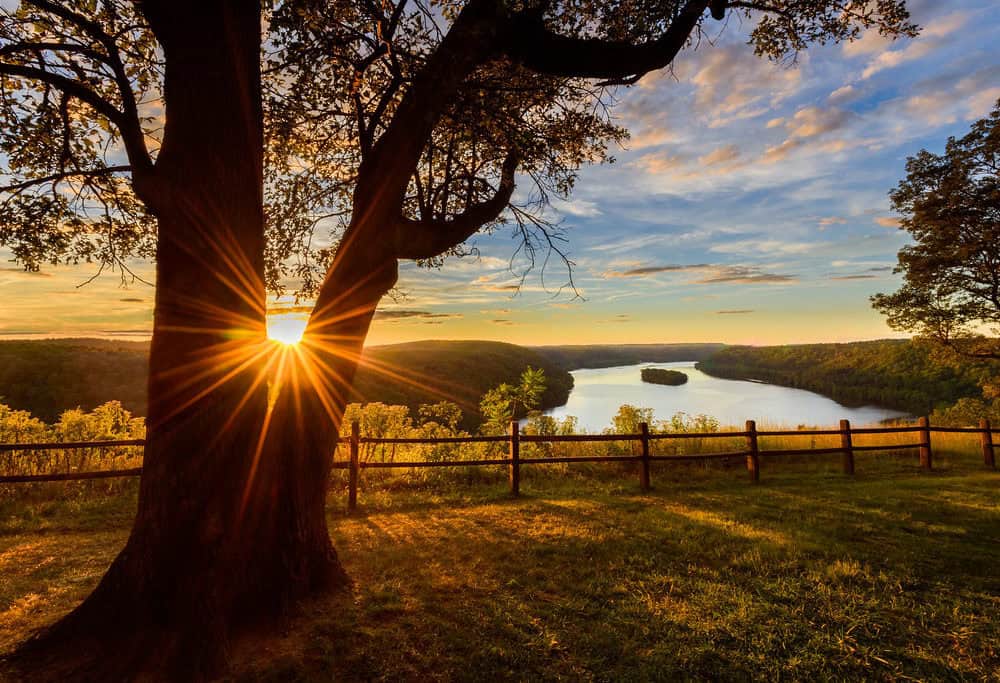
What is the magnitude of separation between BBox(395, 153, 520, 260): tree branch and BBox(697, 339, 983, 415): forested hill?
923 inches

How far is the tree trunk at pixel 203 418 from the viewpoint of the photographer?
3695 millimetres

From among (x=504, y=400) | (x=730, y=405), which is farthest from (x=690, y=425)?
(x=730, y=405)

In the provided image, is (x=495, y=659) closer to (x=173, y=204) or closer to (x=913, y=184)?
(x=173, y=204)

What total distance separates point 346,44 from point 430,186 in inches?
78.4

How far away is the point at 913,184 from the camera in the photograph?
718 inches

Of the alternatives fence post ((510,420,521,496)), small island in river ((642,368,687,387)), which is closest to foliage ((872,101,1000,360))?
fence post ((510,420,521,496))

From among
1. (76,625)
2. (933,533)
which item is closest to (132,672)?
(76,625)

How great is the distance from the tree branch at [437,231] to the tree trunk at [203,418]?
1472 mm

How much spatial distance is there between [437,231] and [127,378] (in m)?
89.1

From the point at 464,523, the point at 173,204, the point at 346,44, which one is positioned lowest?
the point at 464,523

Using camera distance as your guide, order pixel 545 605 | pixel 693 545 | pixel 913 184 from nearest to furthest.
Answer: pixel 545 605 → pixel 693 545 → pixel 913 184

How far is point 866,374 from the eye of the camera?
82.0 metres

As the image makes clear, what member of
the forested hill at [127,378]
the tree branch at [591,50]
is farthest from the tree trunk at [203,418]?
the forested hill at [127,378]

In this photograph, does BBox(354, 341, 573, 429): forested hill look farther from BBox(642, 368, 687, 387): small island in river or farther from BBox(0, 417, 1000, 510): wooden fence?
BBox(0, 417, 1000, 510): wooden fence
